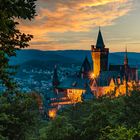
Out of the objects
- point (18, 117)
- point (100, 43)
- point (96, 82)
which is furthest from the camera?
point (100, 43)

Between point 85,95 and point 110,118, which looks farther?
point 85,95

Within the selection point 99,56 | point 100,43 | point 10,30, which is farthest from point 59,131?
point 100,43

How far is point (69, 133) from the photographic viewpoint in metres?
42.5

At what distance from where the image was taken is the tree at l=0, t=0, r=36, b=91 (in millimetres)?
10531

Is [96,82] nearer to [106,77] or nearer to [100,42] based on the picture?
[106,77]

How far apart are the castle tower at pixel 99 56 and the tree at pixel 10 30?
569 ft

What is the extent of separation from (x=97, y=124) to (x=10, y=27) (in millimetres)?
31716

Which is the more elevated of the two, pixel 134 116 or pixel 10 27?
pixel 10 27

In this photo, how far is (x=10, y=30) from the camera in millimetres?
10977

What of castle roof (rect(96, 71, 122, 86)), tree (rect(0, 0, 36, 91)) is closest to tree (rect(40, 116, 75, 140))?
tree (rect(0, 0, 36, 91))

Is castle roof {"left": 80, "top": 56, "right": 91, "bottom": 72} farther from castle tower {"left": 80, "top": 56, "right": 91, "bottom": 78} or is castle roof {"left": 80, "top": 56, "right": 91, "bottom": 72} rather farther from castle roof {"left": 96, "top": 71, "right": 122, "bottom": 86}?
castle roof {"left": 96, "top": 71, "right": 122, "bottom": 86}

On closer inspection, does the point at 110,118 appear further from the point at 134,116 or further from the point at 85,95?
the point at 85,95

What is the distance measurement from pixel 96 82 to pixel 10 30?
160721mm

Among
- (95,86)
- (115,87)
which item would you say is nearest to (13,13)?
(115,87)
